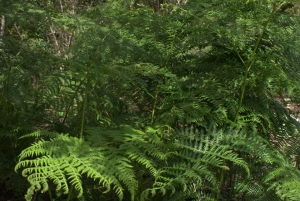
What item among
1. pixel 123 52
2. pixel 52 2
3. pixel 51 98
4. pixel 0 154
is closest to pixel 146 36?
pixel 123 52

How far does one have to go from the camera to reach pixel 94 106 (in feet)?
6.98

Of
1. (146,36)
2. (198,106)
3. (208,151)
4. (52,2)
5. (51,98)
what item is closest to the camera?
(208,151)

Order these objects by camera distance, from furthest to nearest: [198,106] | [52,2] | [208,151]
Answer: [52,2] < [198,106] < [208,151]

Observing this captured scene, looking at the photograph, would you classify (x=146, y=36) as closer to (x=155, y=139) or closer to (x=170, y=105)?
(x=170, y=105)

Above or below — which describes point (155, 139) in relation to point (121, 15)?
below

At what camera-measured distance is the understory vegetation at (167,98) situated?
1736mm

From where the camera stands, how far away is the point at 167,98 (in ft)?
6.88

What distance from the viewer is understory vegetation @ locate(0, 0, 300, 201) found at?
1.74m

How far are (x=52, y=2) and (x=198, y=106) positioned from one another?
15.3 feet

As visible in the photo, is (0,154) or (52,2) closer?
(0,154)

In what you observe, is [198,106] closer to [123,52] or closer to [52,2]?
[123,52]

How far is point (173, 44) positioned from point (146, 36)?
0.28 m

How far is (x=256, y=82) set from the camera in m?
2.04

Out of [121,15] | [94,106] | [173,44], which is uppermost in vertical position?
[121,15]
